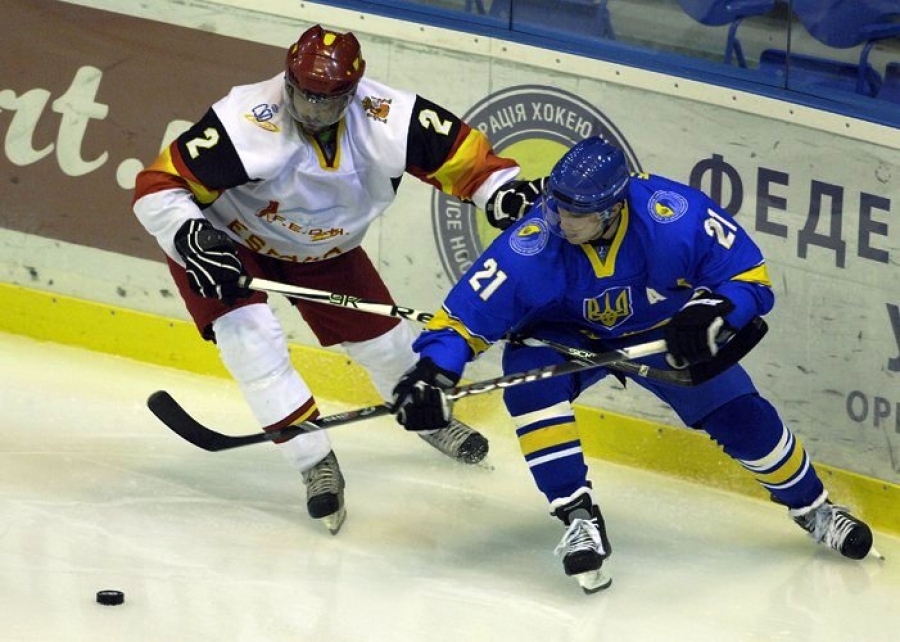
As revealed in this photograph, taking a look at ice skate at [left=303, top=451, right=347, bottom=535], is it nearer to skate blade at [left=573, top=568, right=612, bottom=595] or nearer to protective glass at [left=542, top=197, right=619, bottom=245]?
skate blade at [left=573, top=568, right=612, bottom=595]

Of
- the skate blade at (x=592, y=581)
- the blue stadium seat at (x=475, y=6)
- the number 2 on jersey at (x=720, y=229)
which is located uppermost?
the blue stadium seat at (x=475, y=6)

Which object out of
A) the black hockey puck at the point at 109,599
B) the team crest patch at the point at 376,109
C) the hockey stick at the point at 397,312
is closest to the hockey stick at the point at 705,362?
the hockey stick at the point at 397,312

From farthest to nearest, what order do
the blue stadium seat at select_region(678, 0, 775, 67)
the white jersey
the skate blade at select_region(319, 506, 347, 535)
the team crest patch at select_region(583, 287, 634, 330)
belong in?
the blue stadium seat at select_region(678, 0, 775, 67)
the skate blade at select_region(319, 506, 347, 535)
the white jersey
the team crest patch at select_region(583, 287, 634, 330)

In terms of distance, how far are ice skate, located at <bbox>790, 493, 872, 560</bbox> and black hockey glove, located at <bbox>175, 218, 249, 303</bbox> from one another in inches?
56.1

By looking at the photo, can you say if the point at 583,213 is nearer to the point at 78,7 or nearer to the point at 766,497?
the point at 766,497

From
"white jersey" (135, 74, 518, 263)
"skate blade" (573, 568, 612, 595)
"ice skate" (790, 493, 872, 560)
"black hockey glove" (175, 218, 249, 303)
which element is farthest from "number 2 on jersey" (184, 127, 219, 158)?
"ice skate" (790, 493, 872, 560)

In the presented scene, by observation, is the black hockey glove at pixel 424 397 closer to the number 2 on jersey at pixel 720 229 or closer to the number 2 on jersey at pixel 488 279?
the number 2 on jersey at pixel 488 279

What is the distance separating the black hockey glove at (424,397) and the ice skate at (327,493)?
54cm

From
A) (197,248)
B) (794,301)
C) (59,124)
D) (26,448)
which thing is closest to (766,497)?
(794,301)

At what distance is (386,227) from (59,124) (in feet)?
3.68

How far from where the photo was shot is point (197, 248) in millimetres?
4211

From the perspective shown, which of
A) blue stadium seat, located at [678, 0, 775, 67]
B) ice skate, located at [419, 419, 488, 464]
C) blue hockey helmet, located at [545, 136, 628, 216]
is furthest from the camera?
ice skate, located at [419, 419, 488, 464]

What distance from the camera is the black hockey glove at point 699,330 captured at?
3.97 m

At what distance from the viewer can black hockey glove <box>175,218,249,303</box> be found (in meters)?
4.21
